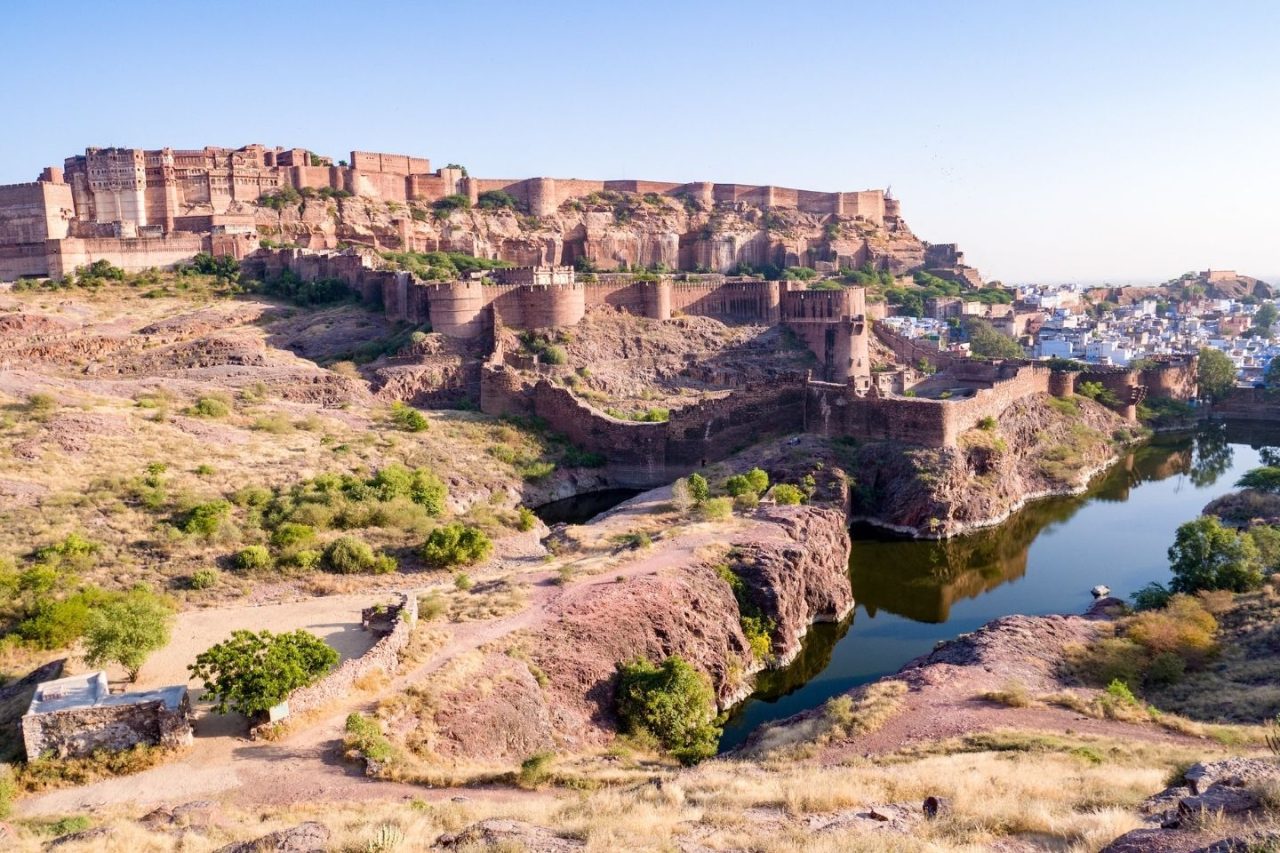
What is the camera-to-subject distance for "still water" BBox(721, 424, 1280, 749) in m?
17.6

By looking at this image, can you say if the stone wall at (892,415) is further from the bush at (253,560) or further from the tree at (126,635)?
the tree at (126,635)

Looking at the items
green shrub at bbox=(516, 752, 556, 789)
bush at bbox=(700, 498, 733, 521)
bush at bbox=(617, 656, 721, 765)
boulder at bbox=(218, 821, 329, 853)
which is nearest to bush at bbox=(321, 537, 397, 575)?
bush at bbox=(617, 656, 721, 765)

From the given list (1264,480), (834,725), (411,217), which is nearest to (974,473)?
(1264,480)

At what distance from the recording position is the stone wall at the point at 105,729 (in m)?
10.6

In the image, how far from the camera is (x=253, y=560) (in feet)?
59.5

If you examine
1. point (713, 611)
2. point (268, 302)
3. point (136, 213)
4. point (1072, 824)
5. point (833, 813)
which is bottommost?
point (713, 611)

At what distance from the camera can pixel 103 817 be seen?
919cm

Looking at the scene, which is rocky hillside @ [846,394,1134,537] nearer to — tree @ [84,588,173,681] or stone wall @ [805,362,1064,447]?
stone wall @ [805,362,1064,447]

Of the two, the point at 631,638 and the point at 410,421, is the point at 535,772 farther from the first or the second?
the point at 410,421

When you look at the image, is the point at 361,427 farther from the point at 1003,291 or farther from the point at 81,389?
the point at 1003,291

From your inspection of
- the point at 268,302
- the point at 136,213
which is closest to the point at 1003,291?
the point at 268,302

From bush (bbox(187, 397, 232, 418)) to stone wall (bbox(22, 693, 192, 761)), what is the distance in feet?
52.0

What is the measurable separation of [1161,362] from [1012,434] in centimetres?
1941

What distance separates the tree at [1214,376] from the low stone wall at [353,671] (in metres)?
42.8
